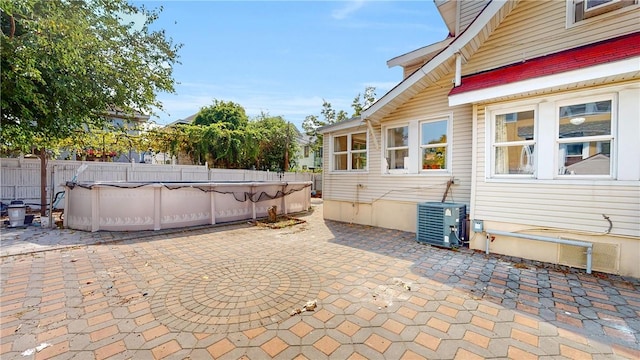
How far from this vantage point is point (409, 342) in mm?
2396

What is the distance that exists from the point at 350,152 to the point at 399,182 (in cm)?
214

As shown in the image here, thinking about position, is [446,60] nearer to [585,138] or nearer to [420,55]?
[420,55]

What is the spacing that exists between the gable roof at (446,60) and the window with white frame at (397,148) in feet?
2.00

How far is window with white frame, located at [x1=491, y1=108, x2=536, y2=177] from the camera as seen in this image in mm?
4898

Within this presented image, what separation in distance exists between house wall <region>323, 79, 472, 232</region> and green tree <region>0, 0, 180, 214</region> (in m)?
7.09

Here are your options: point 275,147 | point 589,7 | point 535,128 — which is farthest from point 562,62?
point 275,147

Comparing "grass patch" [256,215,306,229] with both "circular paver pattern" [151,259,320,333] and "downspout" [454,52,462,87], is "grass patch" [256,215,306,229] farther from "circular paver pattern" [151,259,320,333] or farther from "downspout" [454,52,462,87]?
"downspout" [454,52,462,87]

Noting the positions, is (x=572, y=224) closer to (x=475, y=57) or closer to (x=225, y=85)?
(x=475, y=57)

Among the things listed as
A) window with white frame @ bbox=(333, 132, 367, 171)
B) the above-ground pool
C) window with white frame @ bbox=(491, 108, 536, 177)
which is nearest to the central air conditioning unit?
window with white frame @ bbox=(491, 108, 536, 177)

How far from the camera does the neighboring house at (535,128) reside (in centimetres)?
399

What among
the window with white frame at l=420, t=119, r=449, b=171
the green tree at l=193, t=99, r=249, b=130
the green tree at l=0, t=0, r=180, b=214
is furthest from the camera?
the green tree at l=193, t=99, r=249, b=130

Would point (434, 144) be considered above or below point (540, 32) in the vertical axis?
below

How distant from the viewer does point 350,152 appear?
872 centimetres

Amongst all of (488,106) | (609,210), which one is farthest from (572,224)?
(488,106)
